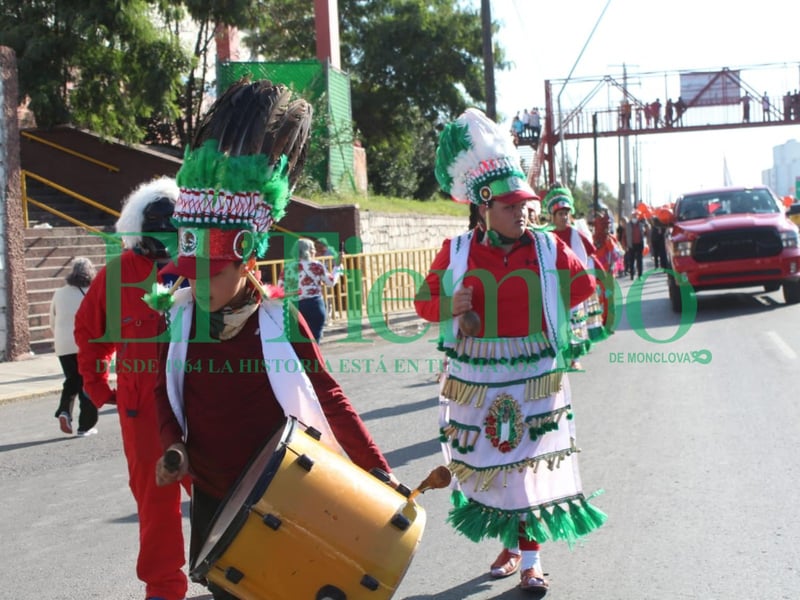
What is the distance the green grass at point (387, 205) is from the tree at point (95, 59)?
146 inches

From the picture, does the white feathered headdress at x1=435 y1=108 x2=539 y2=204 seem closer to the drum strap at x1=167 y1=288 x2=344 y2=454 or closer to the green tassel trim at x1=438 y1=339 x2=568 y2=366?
the green tassel trim at x1=438 y1=339 x2=568 y2=366

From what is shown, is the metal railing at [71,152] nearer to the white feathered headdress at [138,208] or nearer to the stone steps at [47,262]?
the stone steps at [47,262]

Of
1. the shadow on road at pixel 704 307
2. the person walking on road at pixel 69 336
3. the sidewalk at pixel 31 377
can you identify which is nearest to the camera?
the person walking on road at pixel 69 336

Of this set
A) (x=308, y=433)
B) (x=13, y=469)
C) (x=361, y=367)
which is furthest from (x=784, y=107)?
(x=308, y=433)

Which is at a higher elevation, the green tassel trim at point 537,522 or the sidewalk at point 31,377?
the green tassel trim at point 537,522

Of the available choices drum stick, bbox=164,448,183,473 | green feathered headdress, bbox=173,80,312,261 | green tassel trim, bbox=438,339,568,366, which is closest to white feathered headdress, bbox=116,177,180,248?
green feathered headdress, bbox=173,80,312,261

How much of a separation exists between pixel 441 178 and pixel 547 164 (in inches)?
1256

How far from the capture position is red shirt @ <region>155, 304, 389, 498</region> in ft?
11.4

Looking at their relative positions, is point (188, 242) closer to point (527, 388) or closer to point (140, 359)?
point (140, 359)

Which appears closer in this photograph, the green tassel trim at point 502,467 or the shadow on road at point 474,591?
the shadow on road at point 474,591

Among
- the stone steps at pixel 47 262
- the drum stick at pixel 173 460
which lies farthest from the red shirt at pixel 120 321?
the stone steps at pixel 47 262

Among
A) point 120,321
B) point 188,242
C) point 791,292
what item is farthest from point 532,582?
point 791,292

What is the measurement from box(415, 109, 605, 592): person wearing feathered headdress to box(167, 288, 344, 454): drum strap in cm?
141

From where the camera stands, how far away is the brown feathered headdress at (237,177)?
3.31 metres
